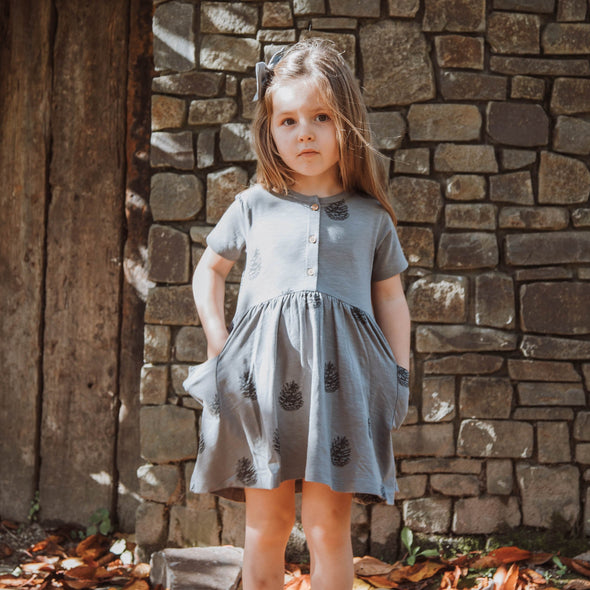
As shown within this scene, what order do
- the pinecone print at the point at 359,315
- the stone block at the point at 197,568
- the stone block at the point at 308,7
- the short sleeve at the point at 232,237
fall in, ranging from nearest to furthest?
the pinecone print at the point at 359,315 < the short sleeve at the point at 232,237 < the stone block at the point at 197,568 < the stone block at the point at 308,7

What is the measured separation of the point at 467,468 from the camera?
8.48 feet

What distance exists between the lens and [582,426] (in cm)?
258

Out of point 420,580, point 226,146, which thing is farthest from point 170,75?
point 420,580

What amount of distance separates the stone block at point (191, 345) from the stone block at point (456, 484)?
1095 millimetres

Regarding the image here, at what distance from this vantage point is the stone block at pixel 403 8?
254 centimetres

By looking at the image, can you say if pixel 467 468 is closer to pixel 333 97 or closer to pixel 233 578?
pixel 233 578

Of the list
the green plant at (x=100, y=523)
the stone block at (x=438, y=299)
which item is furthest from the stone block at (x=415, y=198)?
the green plant at (x=100, y=523)

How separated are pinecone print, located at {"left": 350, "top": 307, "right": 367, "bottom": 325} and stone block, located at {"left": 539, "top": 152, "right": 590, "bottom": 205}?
4.13 ft

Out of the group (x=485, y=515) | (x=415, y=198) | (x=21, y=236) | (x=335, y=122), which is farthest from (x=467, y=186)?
(x=21, y=236)

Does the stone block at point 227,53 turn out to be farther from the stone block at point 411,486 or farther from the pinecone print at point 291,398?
the stone block at point 411,486

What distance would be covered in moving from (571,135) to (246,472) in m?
1.92

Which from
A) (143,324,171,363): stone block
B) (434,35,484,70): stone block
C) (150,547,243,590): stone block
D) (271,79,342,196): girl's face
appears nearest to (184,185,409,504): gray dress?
(271,79,342,196): girl's face

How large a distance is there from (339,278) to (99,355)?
1638 mm

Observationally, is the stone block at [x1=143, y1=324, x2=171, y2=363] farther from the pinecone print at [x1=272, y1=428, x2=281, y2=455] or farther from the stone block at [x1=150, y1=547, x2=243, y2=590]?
the pinecone print at [x1=272, y1=428, x2=281, y2=455]
